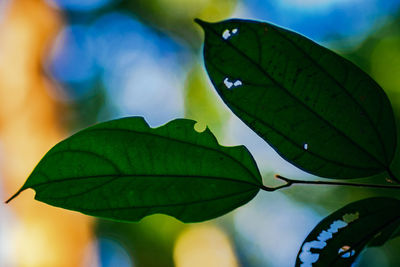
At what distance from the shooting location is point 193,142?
0.44 metres

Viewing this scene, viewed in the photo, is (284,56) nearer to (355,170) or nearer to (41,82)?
(355,170)

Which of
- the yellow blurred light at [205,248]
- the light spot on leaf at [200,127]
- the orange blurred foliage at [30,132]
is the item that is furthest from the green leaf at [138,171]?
the yellow blurred light at [205,248]

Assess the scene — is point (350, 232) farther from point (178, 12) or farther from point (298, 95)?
point (178, 12)

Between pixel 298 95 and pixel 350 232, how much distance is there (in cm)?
12

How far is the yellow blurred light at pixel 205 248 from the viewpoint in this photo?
405 cm

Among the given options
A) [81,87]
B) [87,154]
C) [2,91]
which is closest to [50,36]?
[81,87]

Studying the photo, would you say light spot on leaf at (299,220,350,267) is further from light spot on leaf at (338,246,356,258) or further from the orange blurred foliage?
the orange blurred foliage

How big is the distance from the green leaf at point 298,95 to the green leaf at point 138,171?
0.06 m

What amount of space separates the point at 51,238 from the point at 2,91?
1.18 metres

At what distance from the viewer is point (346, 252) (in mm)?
405

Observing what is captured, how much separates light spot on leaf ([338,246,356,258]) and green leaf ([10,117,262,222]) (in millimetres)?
91

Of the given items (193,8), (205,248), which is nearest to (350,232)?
(205,248)

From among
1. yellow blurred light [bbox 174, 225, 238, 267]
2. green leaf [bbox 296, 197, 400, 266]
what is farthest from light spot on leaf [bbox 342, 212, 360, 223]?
yellow blurred light [bbox 174, 225, 238, 267]

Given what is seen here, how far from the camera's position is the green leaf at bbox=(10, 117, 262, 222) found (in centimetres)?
43
